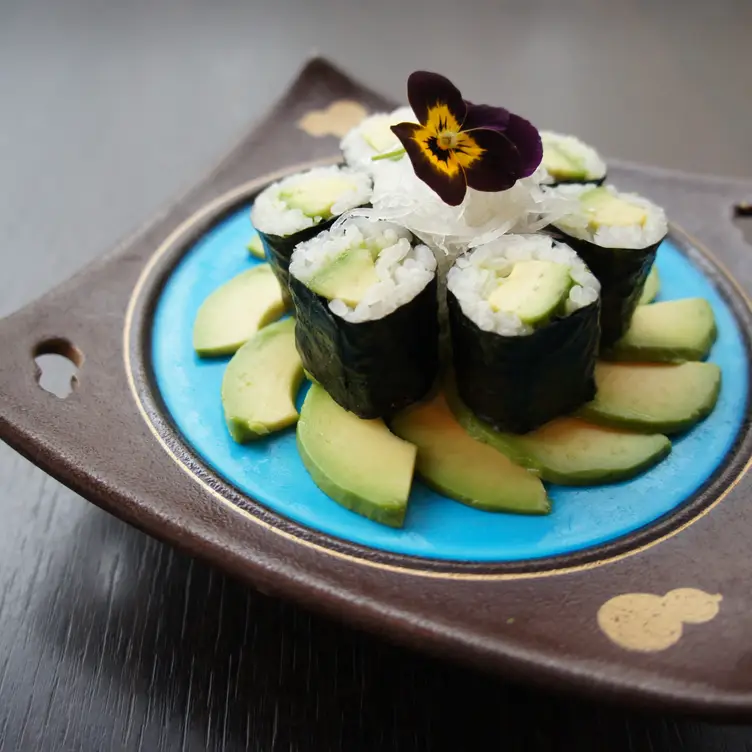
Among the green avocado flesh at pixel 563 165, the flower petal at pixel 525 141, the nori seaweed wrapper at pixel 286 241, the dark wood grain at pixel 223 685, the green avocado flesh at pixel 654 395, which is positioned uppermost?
the flower petal at pixel 525 141

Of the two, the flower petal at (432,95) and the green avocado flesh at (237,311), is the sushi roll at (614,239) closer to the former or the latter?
the flower petal at (432,95)

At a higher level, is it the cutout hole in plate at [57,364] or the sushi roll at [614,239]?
the sushi roll at [614,239]

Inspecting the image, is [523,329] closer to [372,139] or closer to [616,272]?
[616,272]

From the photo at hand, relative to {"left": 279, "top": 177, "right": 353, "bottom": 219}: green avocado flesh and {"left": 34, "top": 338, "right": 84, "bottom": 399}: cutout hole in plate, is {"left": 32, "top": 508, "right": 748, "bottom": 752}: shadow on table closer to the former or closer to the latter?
{"left": 34, "top": 338, "right": 84, "bottom": 399}: cutout hole in plate

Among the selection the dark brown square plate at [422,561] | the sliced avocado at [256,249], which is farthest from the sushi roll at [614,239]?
the sliced avocado at [256,249]

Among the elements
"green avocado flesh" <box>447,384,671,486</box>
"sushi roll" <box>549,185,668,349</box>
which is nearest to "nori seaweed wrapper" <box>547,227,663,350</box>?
"sushi roll" <box>549,185,668,349</box>

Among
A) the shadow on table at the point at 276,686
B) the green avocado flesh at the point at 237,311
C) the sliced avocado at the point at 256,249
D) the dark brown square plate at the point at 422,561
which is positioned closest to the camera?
the dark brown square plate at the point at 422,561
